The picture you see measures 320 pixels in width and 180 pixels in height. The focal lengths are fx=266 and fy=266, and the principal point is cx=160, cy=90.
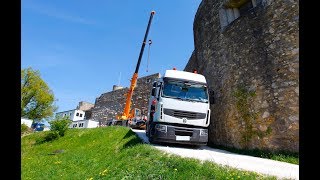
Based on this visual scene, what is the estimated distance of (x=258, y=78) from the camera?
1055 cm

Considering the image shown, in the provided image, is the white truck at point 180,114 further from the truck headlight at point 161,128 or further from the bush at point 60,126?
the bush at point 60,126

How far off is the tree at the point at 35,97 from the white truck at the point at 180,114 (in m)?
33.0

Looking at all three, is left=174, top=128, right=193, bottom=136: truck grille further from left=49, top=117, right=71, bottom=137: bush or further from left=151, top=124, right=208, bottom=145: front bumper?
left=49, top=117, right=71, bottom=137: bush

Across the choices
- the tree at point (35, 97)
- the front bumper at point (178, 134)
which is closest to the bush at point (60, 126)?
the front bumper at point (178, 134)

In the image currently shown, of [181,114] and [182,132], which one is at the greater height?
[181,114]

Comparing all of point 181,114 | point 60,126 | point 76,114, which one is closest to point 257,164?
point 181,114

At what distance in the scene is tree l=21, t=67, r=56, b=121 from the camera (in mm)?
38469

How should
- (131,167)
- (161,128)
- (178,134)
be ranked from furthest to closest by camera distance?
1. (178,134)
2. (161,128)
3. (131,167)

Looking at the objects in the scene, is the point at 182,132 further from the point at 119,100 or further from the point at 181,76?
the point at 119,100

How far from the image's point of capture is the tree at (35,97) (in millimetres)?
38469

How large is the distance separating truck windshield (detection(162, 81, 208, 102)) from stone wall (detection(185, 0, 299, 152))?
1.61 meters

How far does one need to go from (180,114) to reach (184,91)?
1059 millimetres

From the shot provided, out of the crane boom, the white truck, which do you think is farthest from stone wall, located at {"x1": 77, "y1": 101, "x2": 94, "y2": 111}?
the white truck
